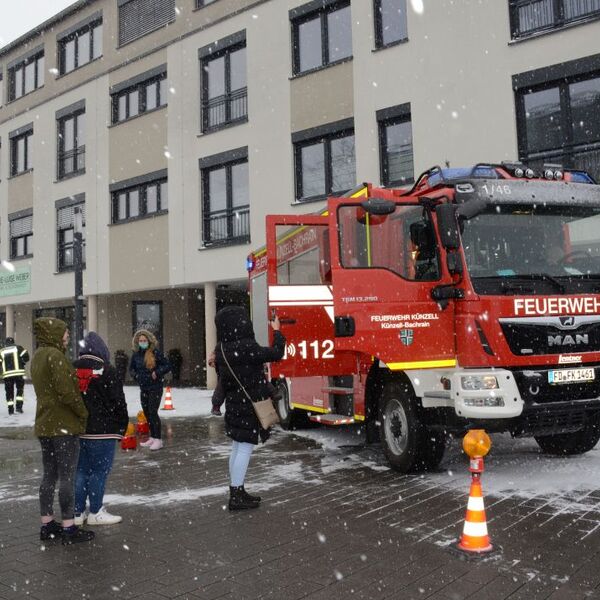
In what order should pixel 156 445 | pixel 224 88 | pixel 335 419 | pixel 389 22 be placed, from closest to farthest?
pixel 335 419, pixel 156 445, pixel 389 22, pixel 224 88

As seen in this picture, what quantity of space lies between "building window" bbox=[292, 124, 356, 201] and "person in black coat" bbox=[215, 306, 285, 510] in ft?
34.9

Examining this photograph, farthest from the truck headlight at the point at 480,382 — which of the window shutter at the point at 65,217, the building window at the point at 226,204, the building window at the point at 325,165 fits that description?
the window shutter at the point at 65,217

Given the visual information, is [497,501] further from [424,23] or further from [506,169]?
[424,23]

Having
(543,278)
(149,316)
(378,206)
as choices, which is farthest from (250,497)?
(149,316)

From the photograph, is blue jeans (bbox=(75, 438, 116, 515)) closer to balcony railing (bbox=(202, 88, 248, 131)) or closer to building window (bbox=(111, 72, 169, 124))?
balcony railing (bbox=(202, 88, 248, 131))

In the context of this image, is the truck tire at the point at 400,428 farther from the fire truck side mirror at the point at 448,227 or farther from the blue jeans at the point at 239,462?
the blue jeans at the point at 239,462

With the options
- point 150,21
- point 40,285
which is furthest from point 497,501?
point 40,285

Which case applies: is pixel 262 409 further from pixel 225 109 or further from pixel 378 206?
pixel 225 109

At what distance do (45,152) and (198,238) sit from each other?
938 centimetres

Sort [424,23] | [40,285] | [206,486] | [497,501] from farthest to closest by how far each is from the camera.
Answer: [40,285], [424,23], [206,486], [497,501]

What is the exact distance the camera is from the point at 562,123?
42.7ft

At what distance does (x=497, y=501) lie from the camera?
5.71m

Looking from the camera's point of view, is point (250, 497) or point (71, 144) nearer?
point (250, 497)

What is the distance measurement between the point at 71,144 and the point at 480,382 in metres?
21.0
